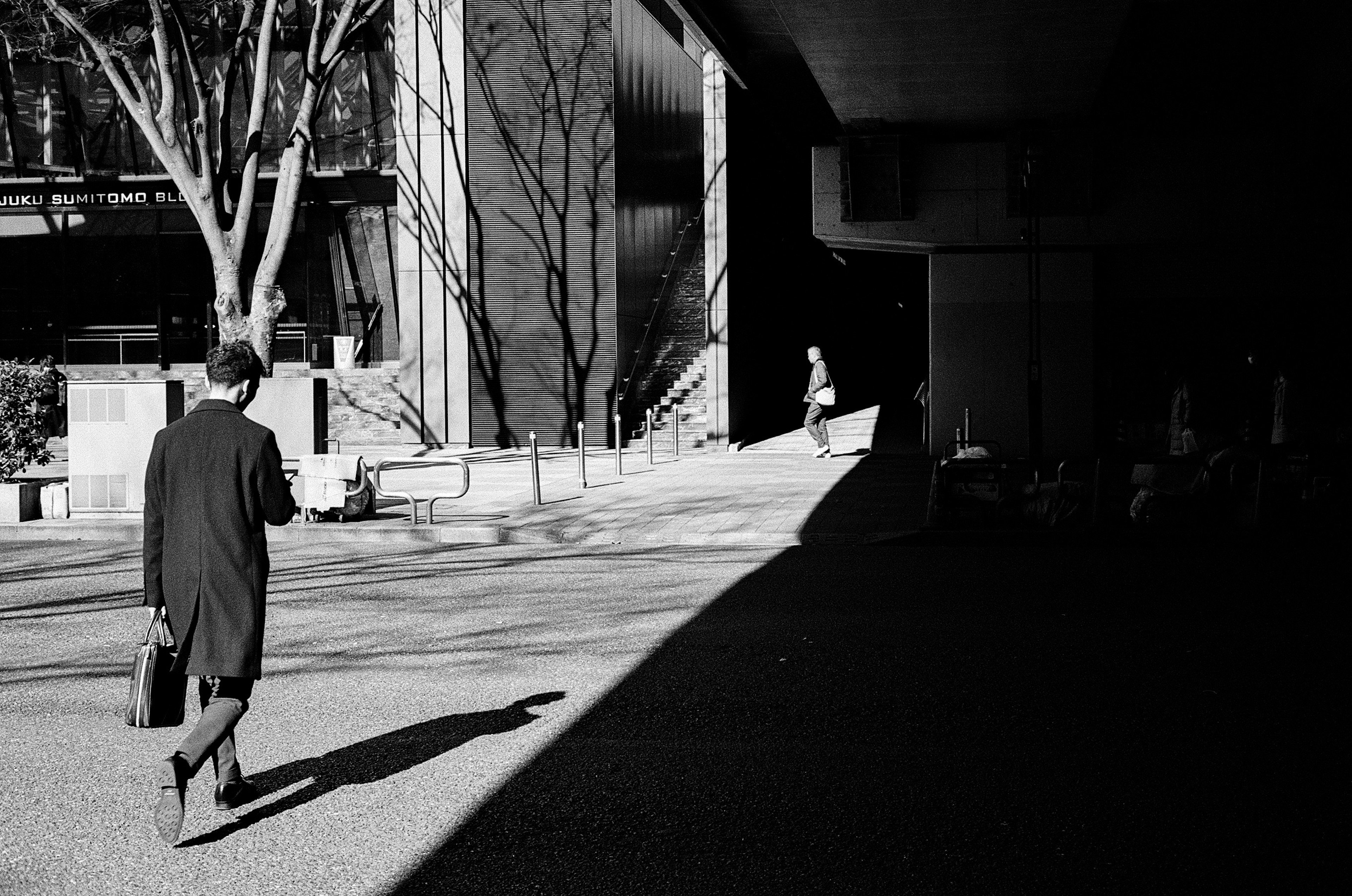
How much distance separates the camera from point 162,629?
15.6 ft

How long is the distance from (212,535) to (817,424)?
19.1 m

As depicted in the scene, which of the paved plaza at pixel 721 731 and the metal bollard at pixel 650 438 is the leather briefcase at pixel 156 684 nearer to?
the paved plaza at pixel 721 731

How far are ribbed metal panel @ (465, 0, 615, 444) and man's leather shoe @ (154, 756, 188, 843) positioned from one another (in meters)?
21.7

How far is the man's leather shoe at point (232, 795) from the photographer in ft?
16.3

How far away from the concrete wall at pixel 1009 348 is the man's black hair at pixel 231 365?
64.2 ft

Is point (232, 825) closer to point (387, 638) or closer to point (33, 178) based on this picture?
point (387, 638)

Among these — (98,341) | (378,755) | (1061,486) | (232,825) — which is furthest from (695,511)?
(98,341)

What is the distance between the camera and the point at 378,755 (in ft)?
18.9

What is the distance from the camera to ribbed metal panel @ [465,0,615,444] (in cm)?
2598

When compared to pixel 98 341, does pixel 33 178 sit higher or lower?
higher

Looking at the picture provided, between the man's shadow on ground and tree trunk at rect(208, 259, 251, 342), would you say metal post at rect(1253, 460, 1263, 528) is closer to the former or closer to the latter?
the man's shadow on ground

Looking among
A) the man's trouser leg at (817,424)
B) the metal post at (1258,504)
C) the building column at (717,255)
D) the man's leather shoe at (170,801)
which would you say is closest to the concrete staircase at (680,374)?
the building column at (717,255)

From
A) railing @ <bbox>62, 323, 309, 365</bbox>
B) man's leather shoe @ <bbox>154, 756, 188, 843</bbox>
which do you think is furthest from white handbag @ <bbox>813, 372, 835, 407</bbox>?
man's leather shoe @ <bbox>154, 756, 188, 843</bbox>

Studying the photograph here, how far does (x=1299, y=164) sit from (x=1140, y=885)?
20399 millimetres
